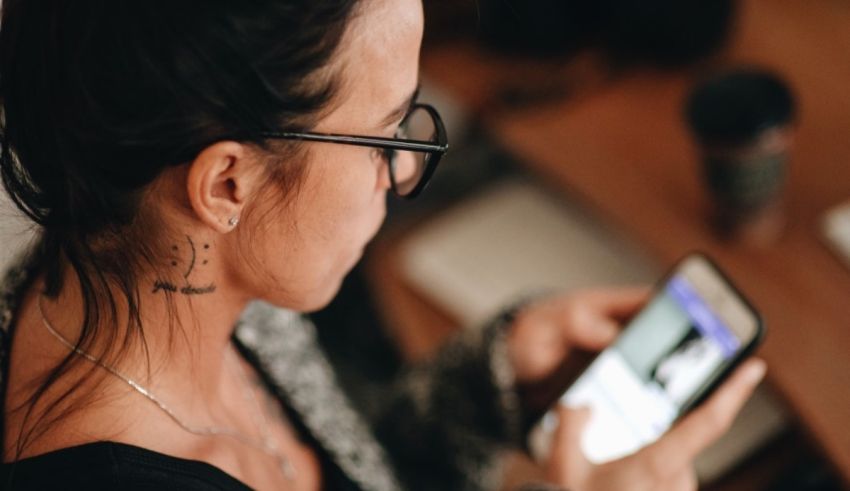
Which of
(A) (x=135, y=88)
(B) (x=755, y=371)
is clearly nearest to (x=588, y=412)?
(B) (x=755, y=371)

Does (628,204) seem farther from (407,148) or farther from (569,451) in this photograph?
(407,148)

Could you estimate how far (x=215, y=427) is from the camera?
0.76m

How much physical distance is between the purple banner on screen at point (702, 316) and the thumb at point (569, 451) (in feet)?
0.43

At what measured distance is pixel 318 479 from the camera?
883mm

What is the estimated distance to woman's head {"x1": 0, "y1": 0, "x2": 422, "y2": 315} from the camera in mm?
497

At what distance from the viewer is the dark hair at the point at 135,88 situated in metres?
0.49

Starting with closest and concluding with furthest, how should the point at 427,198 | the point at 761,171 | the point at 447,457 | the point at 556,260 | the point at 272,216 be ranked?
1. the point at 272,216
2. the point at 761,171
3. the point at 447,457
4. the point at 556,260
5. the point at 427,198

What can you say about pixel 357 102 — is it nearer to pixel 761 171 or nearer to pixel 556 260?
pixel 761 171

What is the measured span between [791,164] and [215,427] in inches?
26.2

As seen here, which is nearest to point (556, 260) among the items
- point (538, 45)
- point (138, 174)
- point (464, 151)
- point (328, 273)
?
point (538, 45)

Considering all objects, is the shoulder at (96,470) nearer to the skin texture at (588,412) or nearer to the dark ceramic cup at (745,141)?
the skin texture at (588,412)

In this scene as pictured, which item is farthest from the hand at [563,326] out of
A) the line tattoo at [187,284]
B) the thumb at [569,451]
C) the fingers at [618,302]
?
the line tattoo at [187,284]

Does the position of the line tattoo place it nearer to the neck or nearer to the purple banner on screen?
the neck

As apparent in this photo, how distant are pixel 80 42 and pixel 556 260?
29.6 inches
